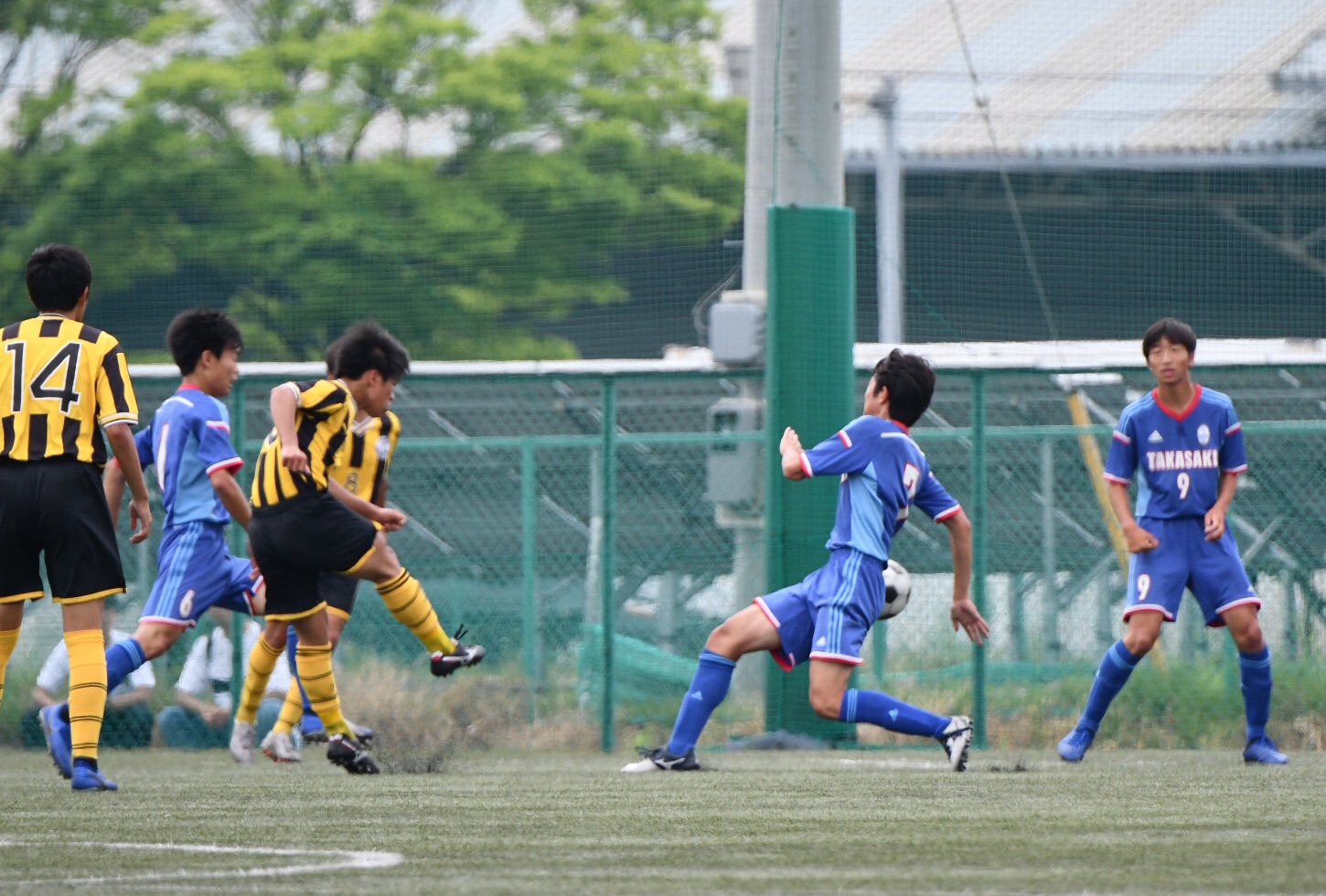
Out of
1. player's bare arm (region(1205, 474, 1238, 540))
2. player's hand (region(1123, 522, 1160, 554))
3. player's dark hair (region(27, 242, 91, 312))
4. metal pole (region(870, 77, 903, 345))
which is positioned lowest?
player's hand (region(1123, 522, 1160, 554))

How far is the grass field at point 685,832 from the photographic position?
392cm

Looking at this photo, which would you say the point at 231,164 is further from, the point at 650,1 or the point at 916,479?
the point at 916,479

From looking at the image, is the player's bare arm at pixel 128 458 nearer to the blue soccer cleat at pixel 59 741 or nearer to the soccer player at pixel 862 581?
the blue soccer cleat at pixel 59 741

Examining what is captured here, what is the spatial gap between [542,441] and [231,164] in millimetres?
10272

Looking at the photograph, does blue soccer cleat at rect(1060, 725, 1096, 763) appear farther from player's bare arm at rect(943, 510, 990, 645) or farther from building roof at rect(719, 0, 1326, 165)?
building roof at rect(719, 0, 1326, 165)

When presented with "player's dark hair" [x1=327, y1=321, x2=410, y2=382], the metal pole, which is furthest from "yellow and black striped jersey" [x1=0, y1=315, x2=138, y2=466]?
the metal pole

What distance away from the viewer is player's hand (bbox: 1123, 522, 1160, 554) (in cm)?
782

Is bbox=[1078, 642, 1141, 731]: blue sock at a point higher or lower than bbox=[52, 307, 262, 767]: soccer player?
lower

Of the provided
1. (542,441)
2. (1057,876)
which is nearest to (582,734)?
(542,441)

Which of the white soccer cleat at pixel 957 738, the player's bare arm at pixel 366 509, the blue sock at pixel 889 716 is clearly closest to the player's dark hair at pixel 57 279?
the player's bare arm at pixel 366 509

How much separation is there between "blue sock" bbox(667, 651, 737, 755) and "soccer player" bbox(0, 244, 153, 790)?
2.13 meters

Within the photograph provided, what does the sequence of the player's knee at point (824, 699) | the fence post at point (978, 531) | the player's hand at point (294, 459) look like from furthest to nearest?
1. the fence post at point (978, 531)
2. the player's hand at point (294, 459)
3. the player's knee at point (824, 699)

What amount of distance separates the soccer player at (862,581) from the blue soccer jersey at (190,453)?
2339 millimetres

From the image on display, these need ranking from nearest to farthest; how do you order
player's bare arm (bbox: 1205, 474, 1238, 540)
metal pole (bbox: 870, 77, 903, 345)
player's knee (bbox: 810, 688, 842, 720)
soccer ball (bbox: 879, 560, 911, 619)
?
player's knee (bbox: 810, 688, 842, 720) → soccer ball (bbox: 879, 560, 911, 619) → player's bare arm (bbox: 1205, 474, 1238, 540) → metal pole (bbox: 870, 77, 903, 345)
